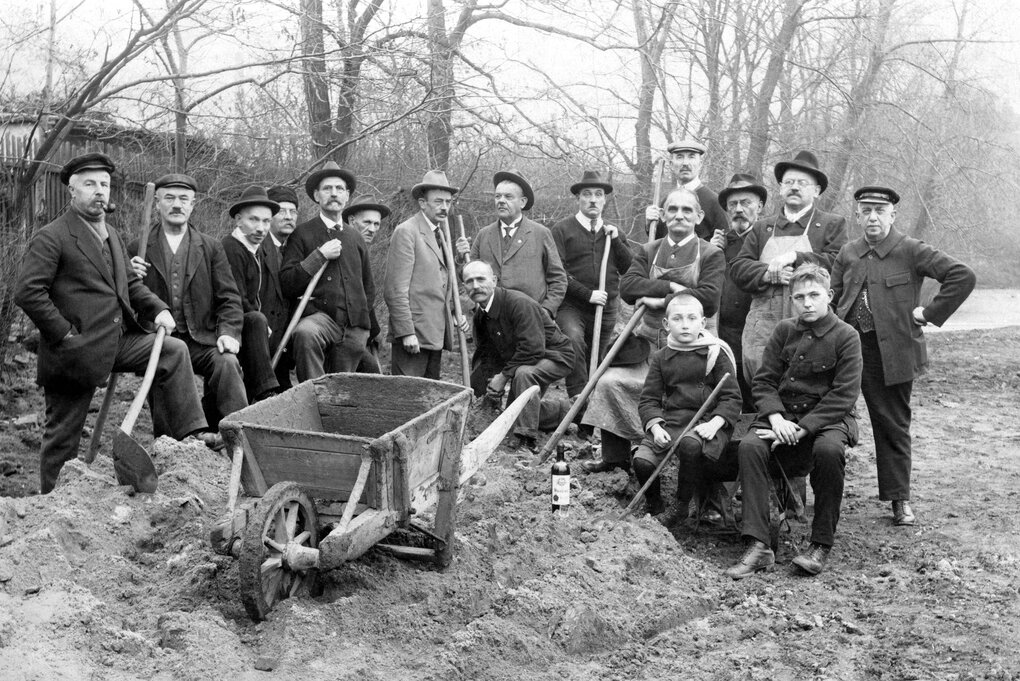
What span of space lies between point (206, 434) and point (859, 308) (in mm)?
4359

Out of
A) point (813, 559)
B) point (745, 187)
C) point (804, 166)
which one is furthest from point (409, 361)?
point (813, 559)

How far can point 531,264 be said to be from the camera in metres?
7.99

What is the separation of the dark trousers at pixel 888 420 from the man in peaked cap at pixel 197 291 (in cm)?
411

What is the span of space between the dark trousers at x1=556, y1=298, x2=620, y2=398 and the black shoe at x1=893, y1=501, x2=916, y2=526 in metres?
2.61

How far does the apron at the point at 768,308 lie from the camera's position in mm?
6879

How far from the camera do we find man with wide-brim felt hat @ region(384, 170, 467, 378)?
7711mm

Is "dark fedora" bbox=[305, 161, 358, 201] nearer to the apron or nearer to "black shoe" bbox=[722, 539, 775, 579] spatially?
the apron

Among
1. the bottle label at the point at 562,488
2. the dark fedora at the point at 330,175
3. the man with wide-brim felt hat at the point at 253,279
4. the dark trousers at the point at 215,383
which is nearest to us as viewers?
the bottle label at the point at 562,488

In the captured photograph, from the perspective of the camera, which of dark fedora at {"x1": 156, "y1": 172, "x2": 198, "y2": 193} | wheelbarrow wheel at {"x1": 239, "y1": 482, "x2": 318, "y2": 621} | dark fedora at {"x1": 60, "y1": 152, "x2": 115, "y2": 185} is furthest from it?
dark fedora at {"x1": 156, "y1": 172, "x2": 198, "y2": 193}

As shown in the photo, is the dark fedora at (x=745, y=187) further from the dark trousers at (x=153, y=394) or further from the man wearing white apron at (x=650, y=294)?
the dark trousers at (x=153, y=394)

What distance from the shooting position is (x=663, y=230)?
28.4 ft

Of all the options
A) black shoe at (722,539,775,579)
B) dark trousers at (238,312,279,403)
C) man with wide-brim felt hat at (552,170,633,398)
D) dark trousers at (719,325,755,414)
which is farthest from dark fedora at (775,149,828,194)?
dark trousers at (238,312,279,403)

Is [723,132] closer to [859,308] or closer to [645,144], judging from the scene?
[645,144]

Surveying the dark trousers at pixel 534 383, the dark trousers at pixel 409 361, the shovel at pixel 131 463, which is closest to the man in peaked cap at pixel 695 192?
the dark trousers at pixel 534 383
